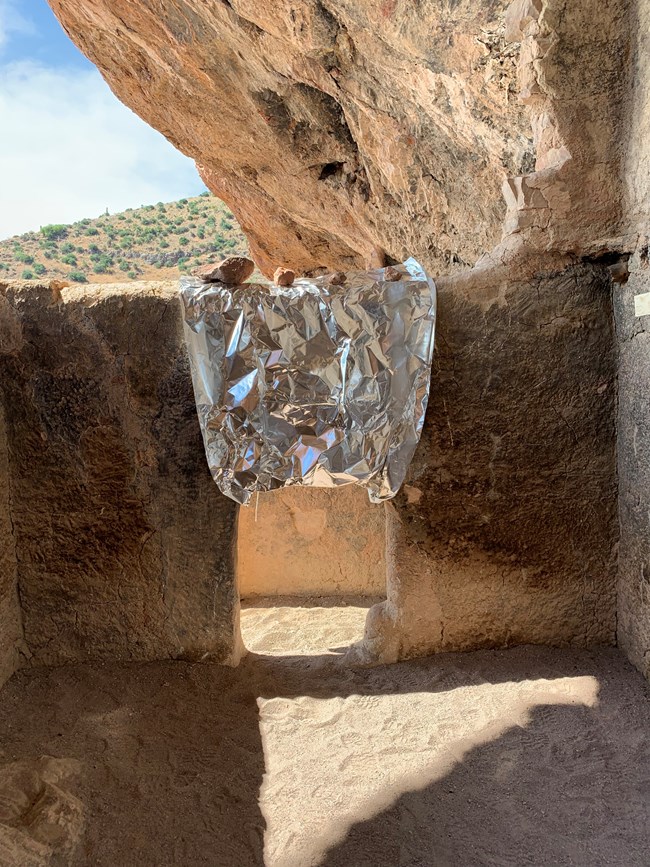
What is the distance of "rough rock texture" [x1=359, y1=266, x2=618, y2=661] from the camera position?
9.84 ft

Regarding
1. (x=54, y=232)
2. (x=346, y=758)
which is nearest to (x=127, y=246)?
(x=54, y=232)

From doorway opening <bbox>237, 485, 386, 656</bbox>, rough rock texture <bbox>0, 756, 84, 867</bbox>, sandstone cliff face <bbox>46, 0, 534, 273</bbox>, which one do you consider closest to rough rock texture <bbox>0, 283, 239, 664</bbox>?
rough rock texture <bbox>0, 756, 84, 867</bbox>

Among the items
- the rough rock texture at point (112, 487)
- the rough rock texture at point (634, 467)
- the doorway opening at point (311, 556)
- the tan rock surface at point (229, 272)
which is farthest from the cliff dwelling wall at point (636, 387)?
the doorway opening at point (311, 556)

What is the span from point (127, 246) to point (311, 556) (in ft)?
64.3

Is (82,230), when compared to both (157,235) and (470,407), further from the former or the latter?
(470,407)

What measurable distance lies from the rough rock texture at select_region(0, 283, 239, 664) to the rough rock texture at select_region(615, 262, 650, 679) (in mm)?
1911

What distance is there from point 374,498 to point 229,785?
1.36m

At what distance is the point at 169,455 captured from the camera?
3102 millimetres

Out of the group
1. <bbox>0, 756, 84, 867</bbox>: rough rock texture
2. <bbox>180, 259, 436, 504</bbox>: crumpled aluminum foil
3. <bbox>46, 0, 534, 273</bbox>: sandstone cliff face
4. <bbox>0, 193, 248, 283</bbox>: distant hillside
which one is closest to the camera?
<bbox>0, 756, 84, 867</bbox>: rough rock texture

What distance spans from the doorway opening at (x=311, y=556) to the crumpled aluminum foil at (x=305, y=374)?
1.89 m

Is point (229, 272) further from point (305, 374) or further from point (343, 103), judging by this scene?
point (343, 103)

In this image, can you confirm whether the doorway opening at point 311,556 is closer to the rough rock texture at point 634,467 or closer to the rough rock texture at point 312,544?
the rough rock texture at point 312,544

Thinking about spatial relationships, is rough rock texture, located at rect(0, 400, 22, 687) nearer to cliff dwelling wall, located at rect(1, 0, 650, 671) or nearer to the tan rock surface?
cliff dwelling wall, located at rect(1, 0, 650, 671)

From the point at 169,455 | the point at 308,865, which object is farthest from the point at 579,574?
the point at 169,455
